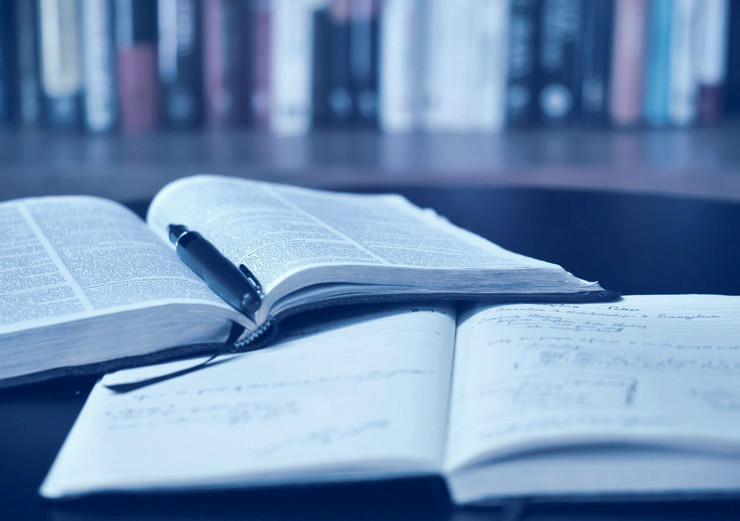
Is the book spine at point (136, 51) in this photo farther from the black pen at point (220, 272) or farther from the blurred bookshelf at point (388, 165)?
the black pen at point (220, 272)

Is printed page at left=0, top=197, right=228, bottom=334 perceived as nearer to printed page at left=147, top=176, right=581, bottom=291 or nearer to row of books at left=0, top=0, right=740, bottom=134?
printed page at left=147, top=176, right=581, bottom=291

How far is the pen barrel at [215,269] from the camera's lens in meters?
0.49

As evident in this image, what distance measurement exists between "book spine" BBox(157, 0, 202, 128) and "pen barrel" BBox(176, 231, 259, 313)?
0.89m

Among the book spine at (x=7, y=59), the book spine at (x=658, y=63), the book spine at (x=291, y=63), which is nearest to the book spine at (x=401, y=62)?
the book spine at (x=291, y=63)

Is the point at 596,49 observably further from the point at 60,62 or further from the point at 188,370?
the point at 188,370

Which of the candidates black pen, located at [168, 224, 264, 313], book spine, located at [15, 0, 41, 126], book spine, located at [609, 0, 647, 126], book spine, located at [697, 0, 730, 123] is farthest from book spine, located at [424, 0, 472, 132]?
black pen, located at [168, 224, 264, 313]

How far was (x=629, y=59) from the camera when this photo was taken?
1.37 meters

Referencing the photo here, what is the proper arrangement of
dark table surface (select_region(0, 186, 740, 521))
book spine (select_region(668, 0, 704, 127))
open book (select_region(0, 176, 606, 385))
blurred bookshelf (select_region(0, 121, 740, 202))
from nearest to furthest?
dark table surface (select_region(0, 186, 740, 521)) → open book (select_region(0, 176, 606, 385)) → blurred bookshelf (select_region(0, 121, 740, 202)) → book spine (select_region(668, 0, 704, 127))

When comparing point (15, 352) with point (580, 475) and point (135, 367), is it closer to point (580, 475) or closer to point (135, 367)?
point (135, 367)

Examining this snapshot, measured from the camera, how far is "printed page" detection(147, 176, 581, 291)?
1.71 feet

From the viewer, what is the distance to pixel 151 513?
33 centimetres

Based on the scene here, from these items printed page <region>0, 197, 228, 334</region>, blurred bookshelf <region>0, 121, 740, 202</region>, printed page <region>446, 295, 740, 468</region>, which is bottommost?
blurred bookshelf <region>0, 121, 740, 202</region>

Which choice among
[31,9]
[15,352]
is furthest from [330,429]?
[31,9]

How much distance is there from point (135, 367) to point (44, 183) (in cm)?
78
